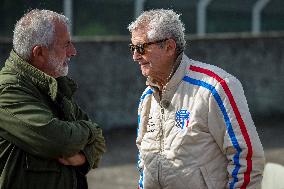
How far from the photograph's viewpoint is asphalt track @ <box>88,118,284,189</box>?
25.0ft

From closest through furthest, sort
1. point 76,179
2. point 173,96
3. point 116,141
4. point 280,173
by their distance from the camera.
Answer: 1. point 76,179
2. point 173,96
3. point 280,173
4. point 116,141

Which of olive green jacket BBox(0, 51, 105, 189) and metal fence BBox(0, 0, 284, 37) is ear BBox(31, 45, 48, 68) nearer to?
olive green jacket BBox(0, 51, 105, 189)

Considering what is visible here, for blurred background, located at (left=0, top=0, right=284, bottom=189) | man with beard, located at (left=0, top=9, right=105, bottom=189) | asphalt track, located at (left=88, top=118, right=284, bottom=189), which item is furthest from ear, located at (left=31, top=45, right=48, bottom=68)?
blurred background, located at (left=0, top=0, right=284, bottom=189)

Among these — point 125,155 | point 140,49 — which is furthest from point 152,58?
point 125,155

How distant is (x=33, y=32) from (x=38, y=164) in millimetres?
624

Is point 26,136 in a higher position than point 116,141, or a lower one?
higher

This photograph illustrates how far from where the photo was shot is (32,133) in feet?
10.1

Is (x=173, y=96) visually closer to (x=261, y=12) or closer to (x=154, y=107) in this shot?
(x=154, y=107)

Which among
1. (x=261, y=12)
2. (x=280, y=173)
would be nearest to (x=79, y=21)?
(x=261, y=12)

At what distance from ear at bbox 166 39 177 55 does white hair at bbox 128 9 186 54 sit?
21mm

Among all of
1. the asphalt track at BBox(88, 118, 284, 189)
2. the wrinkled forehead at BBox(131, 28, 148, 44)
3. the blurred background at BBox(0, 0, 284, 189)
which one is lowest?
the asphalt track at BBox(88, 118, 284, 189)

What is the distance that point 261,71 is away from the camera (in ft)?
37.7

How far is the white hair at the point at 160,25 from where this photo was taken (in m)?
3.52

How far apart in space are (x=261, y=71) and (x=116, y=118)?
2670mm
